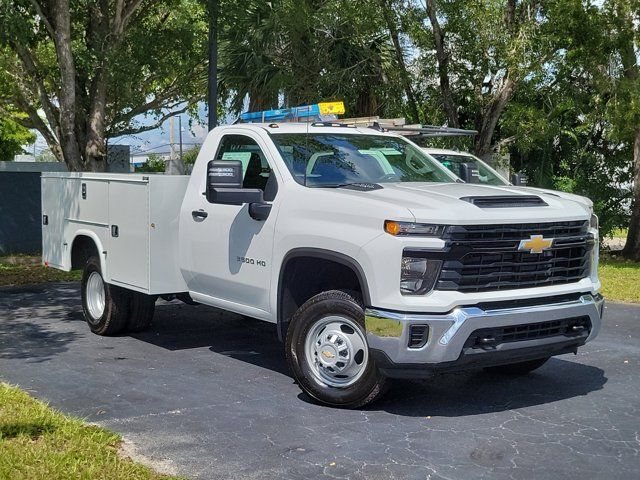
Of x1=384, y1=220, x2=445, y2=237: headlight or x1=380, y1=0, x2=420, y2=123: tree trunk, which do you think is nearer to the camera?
x1=384, y1=220, x2=445, y2=237: headlight

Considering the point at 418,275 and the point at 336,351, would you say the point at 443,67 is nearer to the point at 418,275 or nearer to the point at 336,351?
the point at 336,351

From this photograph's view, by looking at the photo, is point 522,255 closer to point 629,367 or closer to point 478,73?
point 629,367

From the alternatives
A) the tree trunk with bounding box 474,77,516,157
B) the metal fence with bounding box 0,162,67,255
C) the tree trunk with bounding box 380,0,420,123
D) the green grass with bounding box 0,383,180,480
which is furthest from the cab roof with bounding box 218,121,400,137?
the metal fence with bounding box 0,162,67,255

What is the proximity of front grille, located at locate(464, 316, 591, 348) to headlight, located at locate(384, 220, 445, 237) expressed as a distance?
2.38 feet

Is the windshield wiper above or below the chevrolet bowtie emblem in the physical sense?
above

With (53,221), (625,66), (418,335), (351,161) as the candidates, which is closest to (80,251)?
(53,221)

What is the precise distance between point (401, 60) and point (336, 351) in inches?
444

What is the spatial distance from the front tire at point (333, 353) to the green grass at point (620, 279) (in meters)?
6.95

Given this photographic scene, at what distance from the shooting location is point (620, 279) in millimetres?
14102

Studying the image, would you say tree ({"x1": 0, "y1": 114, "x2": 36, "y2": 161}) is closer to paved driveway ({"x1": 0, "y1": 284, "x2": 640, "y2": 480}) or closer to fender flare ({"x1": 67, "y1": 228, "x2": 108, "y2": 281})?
fender flare ({"x1": 67, "y1": 228, "x2": 108, "y2": 281})

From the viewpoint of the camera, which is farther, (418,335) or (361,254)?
(361,254)

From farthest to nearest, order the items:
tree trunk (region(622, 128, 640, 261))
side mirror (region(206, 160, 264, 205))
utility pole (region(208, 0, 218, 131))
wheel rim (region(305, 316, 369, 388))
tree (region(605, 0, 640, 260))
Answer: tree trunk (region(622, 128, 640, 261)) → tree (region(605, 0, 640, 260)) → utility pole (region(208, 0, 218, 131)) → side mirror (region(206, 160, 264, 205)) → wheel rim (region(305, 316, 369, 388))

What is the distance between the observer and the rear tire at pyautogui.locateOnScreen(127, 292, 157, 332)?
29.1 ft

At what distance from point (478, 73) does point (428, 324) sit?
11627mm
